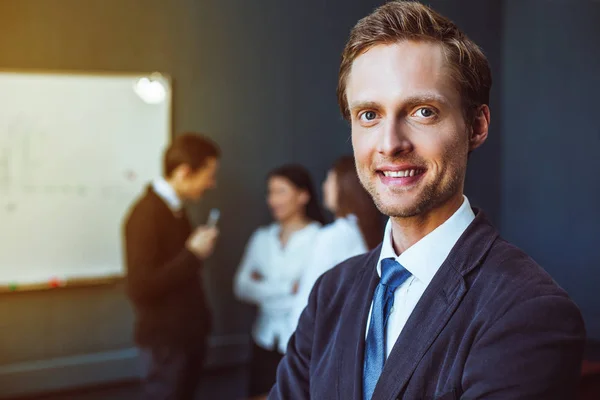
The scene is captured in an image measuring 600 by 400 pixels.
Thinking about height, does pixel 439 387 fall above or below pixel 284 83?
below

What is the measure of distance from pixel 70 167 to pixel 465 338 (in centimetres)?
269

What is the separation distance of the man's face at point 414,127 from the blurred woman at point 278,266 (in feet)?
6.10

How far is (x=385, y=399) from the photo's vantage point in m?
0.86

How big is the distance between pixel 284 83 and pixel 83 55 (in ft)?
3.80

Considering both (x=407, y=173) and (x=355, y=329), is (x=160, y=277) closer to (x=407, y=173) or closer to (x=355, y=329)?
(x=355, y=329)

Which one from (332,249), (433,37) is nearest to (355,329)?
(433,37)

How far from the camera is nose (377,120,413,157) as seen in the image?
0.92 m

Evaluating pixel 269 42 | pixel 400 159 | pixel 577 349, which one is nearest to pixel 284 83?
pixel 269 42

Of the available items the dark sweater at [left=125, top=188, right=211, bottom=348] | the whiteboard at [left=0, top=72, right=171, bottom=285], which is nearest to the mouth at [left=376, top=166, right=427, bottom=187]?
the dark sweater at [left=125, top=188, right=211, bottom=348]

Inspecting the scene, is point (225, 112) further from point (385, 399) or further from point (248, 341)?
point (385, 399)

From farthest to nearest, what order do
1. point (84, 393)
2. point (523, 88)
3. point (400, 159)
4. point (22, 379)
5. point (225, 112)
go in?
point (523, 88), point (225, 112), point (84, 393), point (22, 379), point (400, 159)

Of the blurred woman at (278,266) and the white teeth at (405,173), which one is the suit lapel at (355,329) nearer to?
the white teeth at (405,173)

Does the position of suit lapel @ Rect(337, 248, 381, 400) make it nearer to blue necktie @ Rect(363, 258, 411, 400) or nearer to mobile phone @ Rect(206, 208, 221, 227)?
blue necktie @ Rect(363, 258, 411, 400)

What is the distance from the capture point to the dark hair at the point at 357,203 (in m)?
2.28
